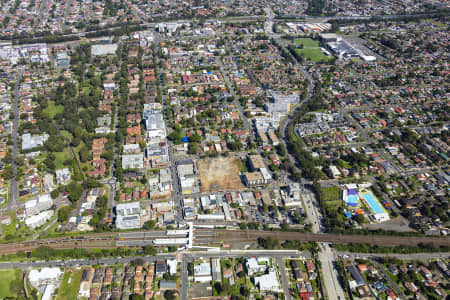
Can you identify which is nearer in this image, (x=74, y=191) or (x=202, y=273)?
(x=202, y=273)

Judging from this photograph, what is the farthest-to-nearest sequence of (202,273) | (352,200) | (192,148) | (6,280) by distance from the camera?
(192,148) → (352,200) → (202,273) → (6,280)

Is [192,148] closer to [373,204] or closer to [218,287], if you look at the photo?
[218,287]

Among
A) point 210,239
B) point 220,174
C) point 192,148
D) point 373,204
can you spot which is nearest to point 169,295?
point 210,239

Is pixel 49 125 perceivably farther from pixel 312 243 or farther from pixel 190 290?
pixel 312 243

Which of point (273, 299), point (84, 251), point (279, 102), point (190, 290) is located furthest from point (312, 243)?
point (279, 102)

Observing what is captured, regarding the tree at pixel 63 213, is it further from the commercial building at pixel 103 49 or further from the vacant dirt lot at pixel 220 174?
the commercial building at pixel 103 49

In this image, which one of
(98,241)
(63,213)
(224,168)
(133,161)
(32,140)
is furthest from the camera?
(32,140)
